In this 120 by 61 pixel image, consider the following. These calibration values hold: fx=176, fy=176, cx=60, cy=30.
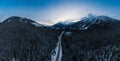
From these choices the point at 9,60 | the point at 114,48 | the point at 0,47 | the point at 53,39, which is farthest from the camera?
the point at 53,39

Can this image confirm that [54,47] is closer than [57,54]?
No

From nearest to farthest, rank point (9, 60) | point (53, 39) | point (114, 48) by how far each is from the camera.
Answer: point (114, 48)
point (9, 60)
point (53, 39)

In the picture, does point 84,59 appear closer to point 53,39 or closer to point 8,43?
point 53,39

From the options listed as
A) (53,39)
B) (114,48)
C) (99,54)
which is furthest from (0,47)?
(114,48)

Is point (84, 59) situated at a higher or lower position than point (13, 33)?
lower

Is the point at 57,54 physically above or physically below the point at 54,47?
below

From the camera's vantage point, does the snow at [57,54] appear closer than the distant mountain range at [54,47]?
No

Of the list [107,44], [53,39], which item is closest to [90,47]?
[107,44]

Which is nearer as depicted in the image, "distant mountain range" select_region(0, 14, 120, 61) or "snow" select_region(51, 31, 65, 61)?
"distant mountain range" select_region(0, 14, 120, 61)

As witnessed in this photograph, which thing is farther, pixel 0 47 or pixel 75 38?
pixel 75 38
